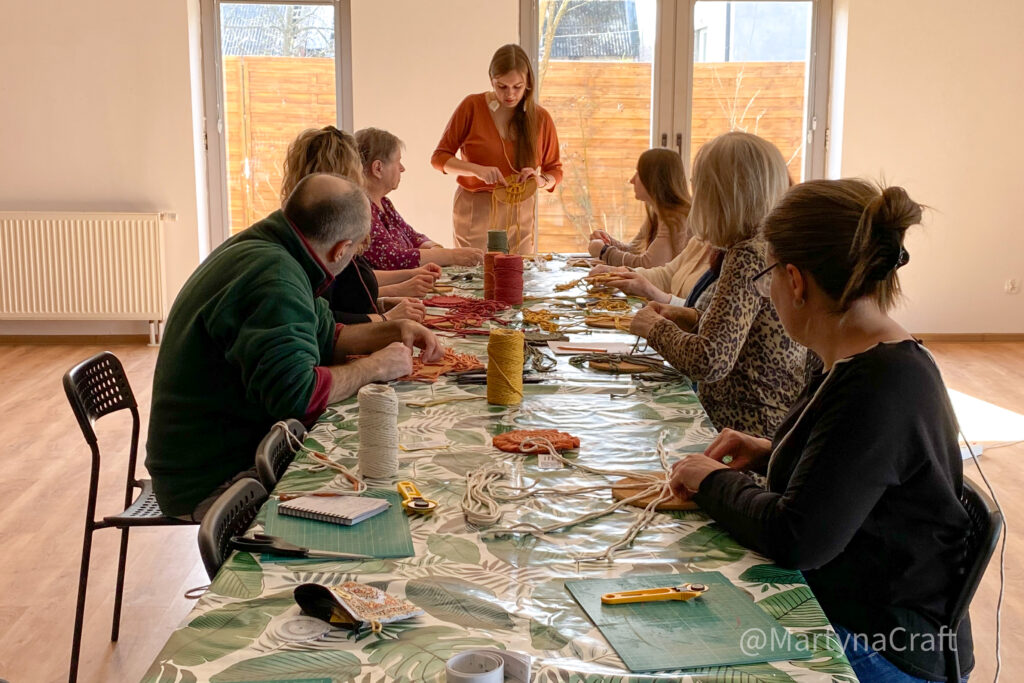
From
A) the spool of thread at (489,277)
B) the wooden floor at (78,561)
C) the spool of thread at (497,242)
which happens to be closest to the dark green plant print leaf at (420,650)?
the wooden floor at (78,561)

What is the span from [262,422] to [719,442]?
1.04m

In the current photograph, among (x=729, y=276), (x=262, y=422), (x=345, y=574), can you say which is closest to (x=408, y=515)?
(x=345, y=574)

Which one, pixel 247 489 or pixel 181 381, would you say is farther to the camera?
pixel 181 381

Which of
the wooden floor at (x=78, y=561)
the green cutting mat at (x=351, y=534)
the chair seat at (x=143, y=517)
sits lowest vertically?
the wooden floor at (x=78, y=561)

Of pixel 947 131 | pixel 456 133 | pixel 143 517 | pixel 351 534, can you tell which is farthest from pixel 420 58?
pixel 351 534

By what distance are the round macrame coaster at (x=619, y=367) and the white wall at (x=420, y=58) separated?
4.40m

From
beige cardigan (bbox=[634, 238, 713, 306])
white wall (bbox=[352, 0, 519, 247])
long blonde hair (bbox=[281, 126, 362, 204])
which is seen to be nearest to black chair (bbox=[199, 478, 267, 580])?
long blonde hair (bbox=[281, 126, 362, 204])

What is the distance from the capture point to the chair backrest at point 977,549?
4.65ft

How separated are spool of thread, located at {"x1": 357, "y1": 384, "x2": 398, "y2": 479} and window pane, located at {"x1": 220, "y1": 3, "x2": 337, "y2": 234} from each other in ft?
18.0

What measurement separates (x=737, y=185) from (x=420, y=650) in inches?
59.4

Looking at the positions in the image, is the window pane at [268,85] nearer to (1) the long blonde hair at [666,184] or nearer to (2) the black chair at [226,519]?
(1) the long blonde hair at [666,184]

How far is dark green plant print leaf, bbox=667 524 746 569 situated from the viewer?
1.35 meters

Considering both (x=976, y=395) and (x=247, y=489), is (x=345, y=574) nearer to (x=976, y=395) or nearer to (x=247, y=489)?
(x=247, y=489)

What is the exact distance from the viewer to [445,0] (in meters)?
6.52
